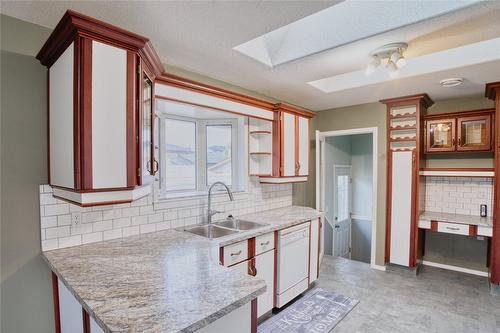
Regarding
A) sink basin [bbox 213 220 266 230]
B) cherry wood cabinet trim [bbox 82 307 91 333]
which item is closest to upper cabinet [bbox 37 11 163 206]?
cherry wood cabinet trim [bbox 82 307 91 333]

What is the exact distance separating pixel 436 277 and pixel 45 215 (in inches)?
176

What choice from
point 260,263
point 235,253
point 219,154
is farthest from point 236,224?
point 219,154

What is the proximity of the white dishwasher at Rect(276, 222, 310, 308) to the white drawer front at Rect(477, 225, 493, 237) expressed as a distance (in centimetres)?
209

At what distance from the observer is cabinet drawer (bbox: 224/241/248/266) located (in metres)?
2.12

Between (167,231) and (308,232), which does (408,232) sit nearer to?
(308,232)

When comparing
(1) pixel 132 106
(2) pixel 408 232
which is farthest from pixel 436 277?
(1) pixel 132 106

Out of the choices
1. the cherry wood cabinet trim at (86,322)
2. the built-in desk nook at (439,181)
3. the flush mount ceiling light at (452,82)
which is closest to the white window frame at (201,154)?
the cherry wood cabinet trim at (86,322)

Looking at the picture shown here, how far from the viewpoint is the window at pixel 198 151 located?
108 inches

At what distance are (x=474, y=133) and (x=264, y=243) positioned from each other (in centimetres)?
318

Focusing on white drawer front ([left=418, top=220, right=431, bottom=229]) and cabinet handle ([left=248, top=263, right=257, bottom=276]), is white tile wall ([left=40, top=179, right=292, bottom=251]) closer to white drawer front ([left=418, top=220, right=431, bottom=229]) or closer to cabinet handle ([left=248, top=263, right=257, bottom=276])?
cabinet handle ([left=248, top=263, right=257, bottom=276])

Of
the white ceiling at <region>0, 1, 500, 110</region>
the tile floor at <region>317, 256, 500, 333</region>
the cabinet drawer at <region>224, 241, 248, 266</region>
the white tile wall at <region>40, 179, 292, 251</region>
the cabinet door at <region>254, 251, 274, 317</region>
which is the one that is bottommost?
the tile floor at <region>317, 256, 500, 333</region>

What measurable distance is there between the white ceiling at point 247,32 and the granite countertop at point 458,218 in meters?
1.65

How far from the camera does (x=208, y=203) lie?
2.73 meters

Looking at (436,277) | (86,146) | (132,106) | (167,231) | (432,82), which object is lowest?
(436,277)
